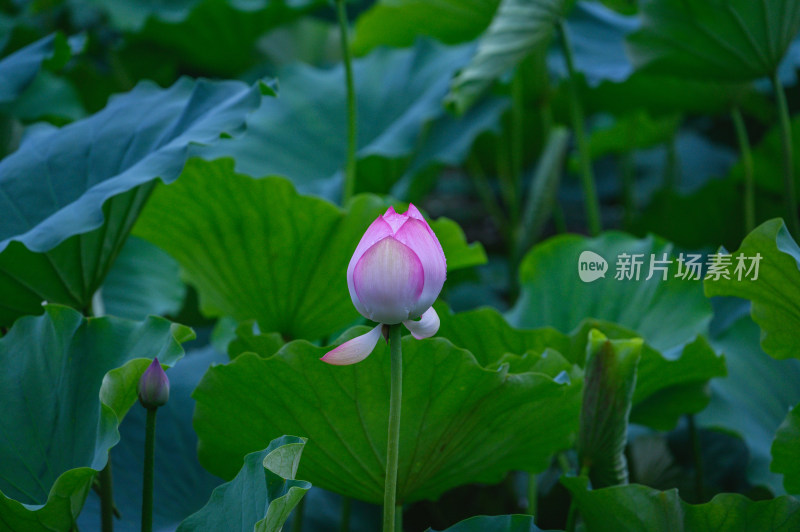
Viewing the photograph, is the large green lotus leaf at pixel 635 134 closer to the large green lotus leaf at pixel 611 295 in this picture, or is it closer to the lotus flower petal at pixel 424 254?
the large green lotus leaf at pixel 611 295

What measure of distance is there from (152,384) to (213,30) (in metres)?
1.62

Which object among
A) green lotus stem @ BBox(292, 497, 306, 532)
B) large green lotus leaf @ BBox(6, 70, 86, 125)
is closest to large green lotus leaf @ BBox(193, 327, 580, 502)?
green lotus stem @ BBox(292, 497, 306, 532)

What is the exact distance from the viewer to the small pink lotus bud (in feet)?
2.26

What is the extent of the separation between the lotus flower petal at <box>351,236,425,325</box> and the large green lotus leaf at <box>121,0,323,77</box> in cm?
159

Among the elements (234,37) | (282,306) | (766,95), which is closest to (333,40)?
(234,37)

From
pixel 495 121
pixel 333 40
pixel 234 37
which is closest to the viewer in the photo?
pixel 495 121

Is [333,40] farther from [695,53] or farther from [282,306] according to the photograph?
[282,306]

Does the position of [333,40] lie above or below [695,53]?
below

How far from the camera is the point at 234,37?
2168mm

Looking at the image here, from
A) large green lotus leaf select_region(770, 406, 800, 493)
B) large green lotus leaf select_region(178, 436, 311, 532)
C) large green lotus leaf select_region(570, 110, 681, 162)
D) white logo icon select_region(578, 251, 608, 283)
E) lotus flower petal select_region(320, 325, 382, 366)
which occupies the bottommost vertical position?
large green lotus leaf select_region(570, 110, 681, 162)

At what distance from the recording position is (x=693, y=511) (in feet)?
2.42

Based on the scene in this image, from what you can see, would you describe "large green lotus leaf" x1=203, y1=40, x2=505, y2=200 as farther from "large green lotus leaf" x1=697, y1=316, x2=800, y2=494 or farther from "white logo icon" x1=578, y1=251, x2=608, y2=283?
"large green lotus leaf" x1=697, y1=316, x2=800, y2=494

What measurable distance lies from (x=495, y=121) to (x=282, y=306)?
2.90 feet

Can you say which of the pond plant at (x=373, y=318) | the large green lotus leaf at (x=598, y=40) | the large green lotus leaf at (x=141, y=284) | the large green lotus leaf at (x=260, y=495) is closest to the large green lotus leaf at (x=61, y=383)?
the pond plant at (x=373, y=318)
